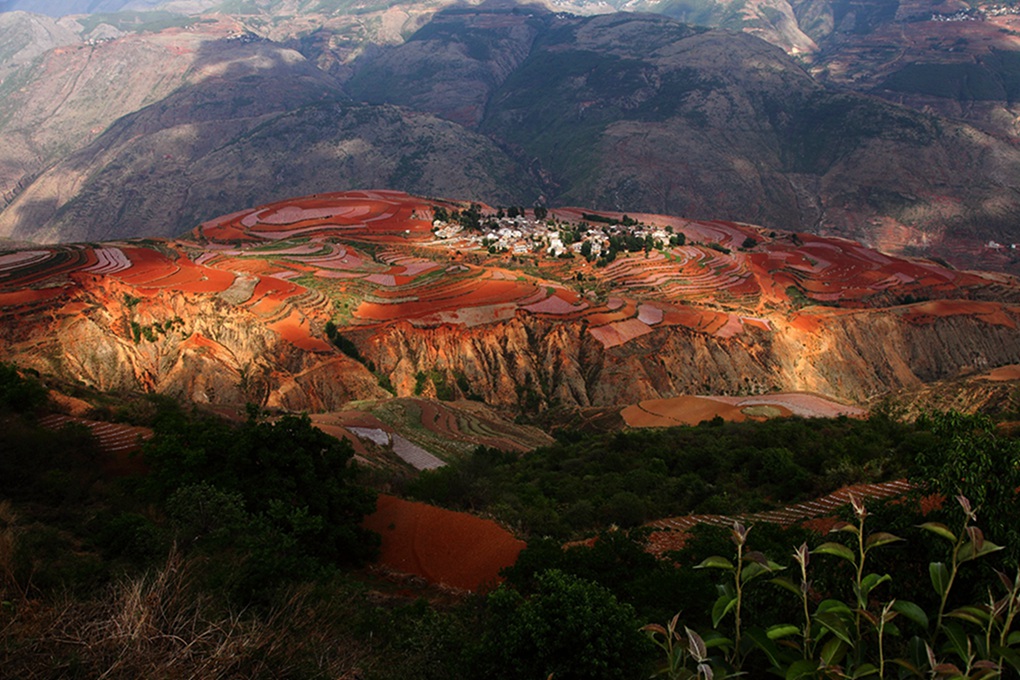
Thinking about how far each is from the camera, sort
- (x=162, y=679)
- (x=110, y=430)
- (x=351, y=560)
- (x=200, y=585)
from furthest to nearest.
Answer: (x=110, y=430)
(x=351, y=560)
(x=200, y=585)
(x=162, y=679)

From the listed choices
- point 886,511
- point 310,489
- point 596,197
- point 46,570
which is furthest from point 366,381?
point 596,197

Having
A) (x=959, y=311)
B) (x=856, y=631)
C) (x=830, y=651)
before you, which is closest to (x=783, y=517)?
(x=856, y=631)

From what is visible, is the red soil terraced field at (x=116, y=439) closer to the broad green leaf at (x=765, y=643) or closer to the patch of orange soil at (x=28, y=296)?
the broad green leaf at (x=765, y=643)

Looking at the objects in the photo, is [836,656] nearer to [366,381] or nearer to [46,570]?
[46,570]

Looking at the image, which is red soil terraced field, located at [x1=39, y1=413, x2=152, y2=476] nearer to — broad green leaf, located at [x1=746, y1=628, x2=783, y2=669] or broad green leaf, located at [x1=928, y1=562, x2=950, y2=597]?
broad green leaf, located at [x1=746, y1=628, x2=783, y2=669]

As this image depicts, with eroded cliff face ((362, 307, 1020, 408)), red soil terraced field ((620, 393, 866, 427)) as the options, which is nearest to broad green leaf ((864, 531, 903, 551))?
red soil terraced field ((620, 393, 866, 427))

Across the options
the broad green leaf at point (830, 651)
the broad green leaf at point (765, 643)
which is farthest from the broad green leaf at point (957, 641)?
the broad green leaf at point (765, 643)

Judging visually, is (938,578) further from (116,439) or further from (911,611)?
(116,439)
